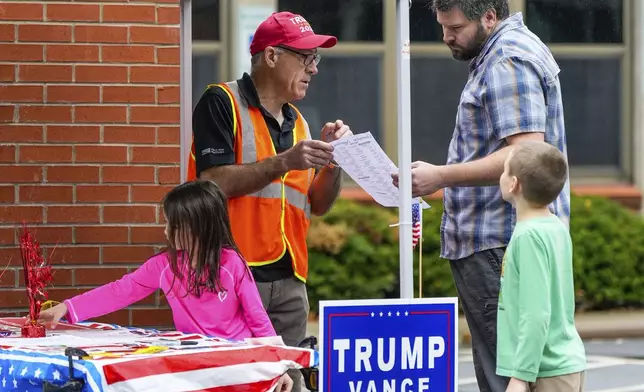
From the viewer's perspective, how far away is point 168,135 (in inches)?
223

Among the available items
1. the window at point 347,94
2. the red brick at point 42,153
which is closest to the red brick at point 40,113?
the red brick at point 42,153

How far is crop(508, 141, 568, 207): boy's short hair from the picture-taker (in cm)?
391

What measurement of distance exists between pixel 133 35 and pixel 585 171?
9.45 metres

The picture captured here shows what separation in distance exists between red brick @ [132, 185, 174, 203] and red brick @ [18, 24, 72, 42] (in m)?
0.71

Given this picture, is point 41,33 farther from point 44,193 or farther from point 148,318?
point 148,318

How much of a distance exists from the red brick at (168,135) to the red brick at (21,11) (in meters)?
0.69

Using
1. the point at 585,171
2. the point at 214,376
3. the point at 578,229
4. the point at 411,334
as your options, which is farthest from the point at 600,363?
the point at 214,376

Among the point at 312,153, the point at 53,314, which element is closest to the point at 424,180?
the point at 312,153

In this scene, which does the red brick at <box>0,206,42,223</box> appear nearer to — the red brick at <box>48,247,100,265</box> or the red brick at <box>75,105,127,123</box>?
the red brick at <box>48,247,100,265</box>

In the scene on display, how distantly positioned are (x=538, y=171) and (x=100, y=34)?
241 cm

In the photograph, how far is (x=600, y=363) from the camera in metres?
10.4

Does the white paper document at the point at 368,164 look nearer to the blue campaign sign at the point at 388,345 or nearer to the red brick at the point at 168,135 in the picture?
the blue campaign sign at the point at 388,345

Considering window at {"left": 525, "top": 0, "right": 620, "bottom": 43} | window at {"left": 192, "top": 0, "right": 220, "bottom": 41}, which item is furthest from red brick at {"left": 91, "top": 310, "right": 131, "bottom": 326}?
window at {"left": 525, "top": 0, "right": 620, "bottom": 43}

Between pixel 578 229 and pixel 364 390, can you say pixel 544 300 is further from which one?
pixel 578 229
